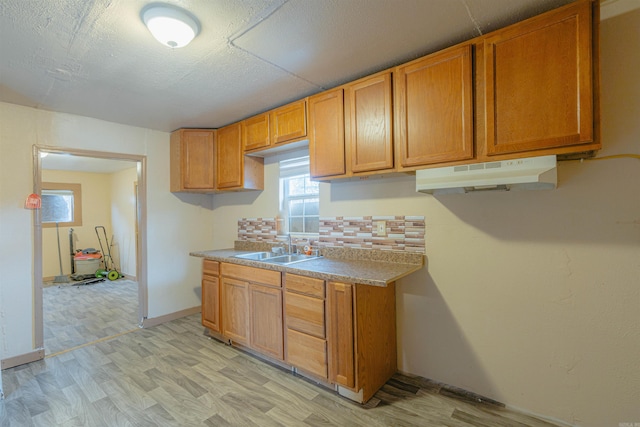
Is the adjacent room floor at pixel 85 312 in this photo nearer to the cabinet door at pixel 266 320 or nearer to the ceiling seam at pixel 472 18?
the cabinet door at pixel 266 320

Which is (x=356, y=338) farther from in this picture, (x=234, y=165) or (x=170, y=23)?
(x=234, y=165)

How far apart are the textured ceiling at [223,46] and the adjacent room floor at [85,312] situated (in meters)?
2.37

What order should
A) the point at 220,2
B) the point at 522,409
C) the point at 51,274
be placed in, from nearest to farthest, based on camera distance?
the point at 220,2
the point at 522,409
the point at 51,274

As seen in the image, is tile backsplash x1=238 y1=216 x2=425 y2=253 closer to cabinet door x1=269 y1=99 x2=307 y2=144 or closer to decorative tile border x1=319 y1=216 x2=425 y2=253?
decorative tile border x1=319 y1=216 x2=425 y2=253

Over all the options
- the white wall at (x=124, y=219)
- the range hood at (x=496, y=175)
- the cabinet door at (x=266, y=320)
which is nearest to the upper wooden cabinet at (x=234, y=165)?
the cabinet door at (x=266, y=320)

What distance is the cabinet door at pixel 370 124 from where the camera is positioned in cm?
202

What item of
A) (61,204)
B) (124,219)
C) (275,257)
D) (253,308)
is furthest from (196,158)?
(61,204)

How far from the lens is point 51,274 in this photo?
227 inches

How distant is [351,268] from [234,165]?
1859mm

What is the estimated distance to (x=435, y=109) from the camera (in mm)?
1820

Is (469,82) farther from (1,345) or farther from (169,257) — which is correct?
(1,345)

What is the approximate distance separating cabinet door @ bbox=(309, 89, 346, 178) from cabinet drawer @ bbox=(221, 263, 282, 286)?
0.91 metres

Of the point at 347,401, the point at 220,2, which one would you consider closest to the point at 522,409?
the point at 347,401

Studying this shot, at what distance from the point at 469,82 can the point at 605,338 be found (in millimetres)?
1636
